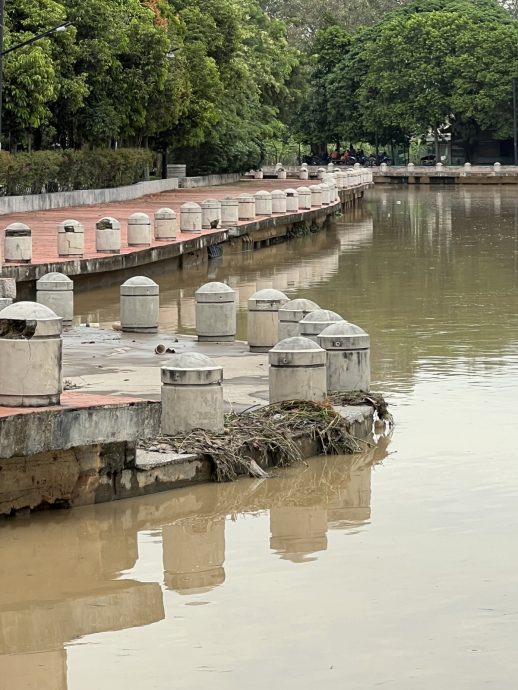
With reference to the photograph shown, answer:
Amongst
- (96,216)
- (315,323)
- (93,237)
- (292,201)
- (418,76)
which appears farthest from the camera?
(418,76)

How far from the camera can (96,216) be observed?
44.0m

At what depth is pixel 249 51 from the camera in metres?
82.4

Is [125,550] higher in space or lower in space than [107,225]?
lower

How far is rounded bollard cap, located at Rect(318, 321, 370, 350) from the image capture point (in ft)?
50.0

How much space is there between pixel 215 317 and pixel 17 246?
299 inches

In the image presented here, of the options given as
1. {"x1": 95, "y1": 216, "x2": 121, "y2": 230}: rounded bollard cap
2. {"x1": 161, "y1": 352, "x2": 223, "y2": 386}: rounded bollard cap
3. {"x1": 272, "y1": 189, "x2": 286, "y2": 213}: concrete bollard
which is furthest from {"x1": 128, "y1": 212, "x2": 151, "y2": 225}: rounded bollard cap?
{"x1": 161, "y1": 352, "x2": 223, "y2": 386}: rounded bollard cap

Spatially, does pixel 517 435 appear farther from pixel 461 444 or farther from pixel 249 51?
pixel 249 51

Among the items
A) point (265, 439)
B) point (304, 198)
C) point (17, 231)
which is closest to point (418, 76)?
point (304, 198)

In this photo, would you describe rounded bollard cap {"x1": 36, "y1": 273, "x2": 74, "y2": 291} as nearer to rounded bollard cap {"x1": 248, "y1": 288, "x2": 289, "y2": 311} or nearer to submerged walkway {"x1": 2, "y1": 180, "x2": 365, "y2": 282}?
rounded bollard cap {"x1": 248, "y1": 288, "x2": 289, "y2": 311}

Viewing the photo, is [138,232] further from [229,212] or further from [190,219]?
[229,212]

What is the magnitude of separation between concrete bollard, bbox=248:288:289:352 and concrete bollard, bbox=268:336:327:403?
13.8ft

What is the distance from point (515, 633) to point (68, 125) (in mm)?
48234

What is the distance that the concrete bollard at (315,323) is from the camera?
16188 mm

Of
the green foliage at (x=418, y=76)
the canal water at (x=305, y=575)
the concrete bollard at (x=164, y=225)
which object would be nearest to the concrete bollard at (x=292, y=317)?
the canal water at (x=305, y=575)
